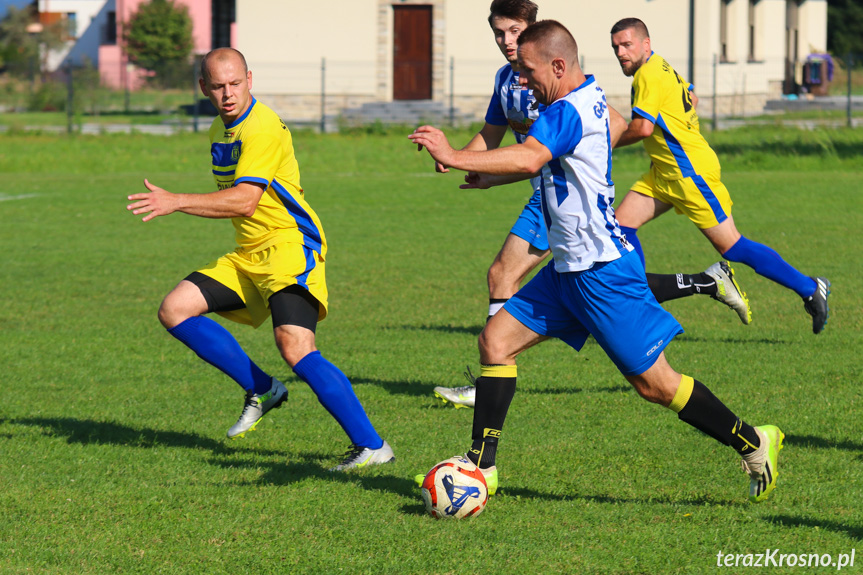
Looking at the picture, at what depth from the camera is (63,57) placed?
63.4m

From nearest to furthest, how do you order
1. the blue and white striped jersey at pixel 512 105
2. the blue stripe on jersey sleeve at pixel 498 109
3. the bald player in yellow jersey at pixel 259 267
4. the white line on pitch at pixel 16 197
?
the bald player in yellow jersey at pixel 259 267 < the blue and white striped jersey at pixel 512 105 < the blue stripe on jersey sleeve at pixel 498 109 < the white line on pitch at pixel 16 197

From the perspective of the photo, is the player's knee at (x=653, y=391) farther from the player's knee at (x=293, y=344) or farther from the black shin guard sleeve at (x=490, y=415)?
the player's knee at (x=293, y=344)

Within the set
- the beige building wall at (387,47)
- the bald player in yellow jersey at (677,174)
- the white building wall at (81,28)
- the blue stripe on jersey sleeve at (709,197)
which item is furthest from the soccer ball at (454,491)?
the white building wall at (81,28)

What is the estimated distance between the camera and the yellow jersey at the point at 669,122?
7266 mm

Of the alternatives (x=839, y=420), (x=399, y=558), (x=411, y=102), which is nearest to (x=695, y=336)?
(x=839, y=420)

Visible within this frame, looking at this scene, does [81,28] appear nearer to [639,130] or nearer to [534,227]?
[639,130]

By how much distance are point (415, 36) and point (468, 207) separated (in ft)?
69.1

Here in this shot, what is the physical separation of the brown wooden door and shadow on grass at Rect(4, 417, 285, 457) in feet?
105

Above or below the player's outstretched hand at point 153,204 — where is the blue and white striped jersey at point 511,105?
above

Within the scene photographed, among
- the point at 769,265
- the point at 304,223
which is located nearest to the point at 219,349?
the point at 304,223

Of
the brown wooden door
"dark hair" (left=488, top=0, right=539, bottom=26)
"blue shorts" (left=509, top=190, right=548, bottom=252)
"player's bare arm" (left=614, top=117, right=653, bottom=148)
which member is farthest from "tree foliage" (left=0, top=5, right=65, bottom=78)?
"dark hair" (left=488, top=0, right=539, bottom=26)

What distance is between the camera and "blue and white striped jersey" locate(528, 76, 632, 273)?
4.27 metres

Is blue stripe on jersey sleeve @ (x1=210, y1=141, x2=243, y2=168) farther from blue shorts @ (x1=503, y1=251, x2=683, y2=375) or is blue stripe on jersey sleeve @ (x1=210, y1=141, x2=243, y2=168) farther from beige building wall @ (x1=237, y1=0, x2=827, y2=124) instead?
beige building wall @ (x1=237, y1=0, x2=827, y2=124)

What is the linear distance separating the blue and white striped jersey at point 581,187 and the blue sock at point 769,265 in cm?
329
